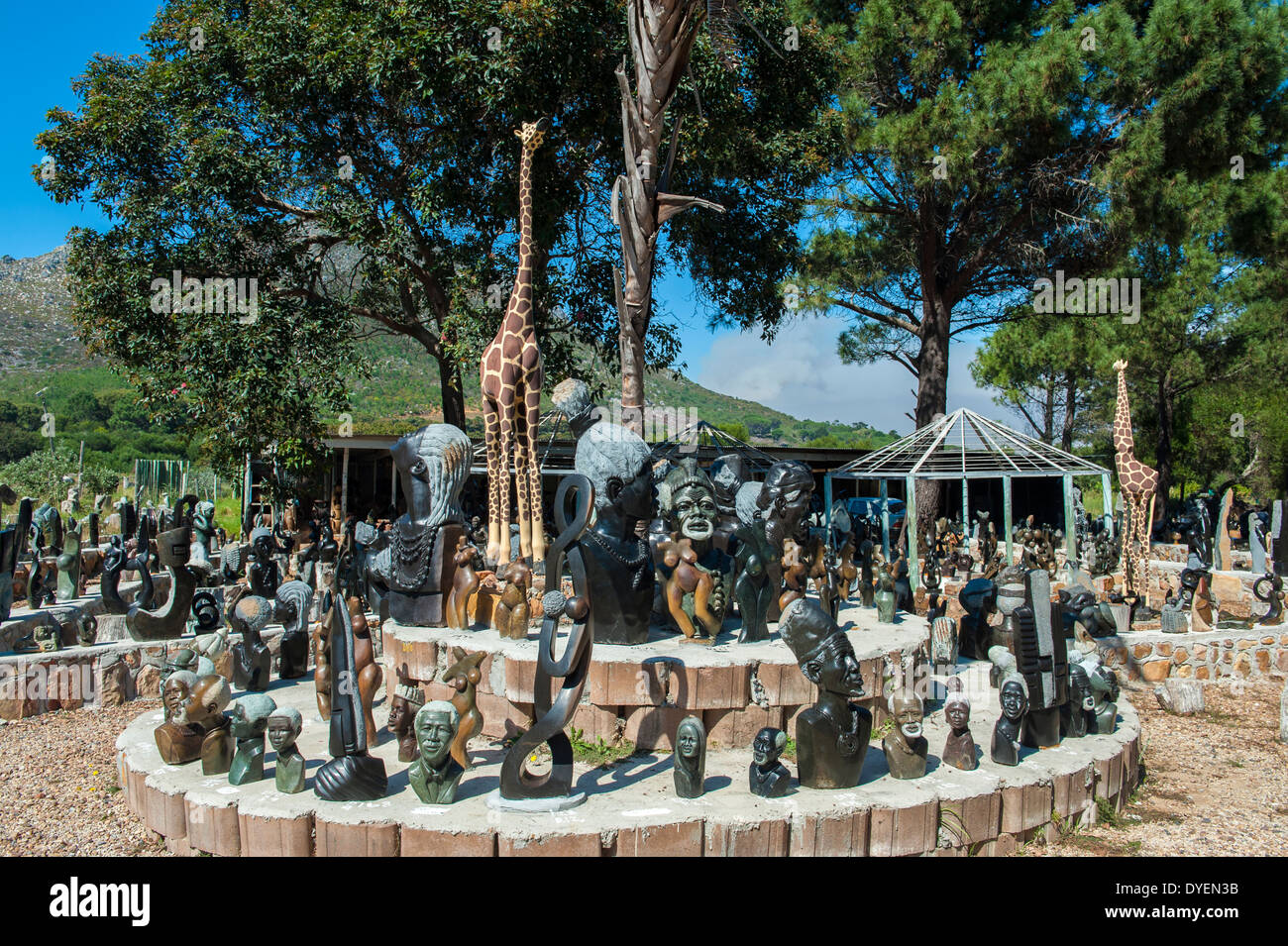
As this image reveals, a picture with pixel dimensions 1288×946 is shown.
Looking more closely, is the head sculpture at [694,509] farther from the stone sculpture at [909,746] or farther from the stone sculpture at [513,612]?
the stone sculpture at [909,746]

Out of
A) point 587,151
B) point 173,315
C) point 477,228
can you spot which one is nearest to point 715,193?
point 587,151

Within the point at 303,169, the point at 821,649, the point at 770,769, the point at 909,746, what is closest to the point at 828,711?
the point at 821,649

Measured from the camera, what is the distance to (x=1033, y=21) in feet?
54.6

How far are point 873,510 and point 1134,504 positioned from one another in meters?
6.57

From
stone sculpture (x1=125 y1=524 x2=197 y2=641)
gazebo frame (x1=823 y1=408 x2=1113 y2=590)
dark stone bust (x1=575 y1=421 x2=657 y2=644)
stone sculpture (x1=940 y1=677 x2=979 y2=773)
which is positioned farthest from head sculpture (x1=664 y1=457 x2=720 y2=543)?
gazebo frame (x1=823 y1=408 x2=1113 y2=590)

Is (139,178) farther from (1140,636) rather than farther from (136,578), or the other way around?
(1140,636)

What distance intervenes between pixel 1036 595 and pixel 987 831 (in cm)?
175

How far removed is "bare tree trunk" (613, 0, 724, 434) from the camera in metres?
9.95

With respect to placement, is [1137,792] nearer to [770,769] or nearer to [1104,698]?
[1104,698]

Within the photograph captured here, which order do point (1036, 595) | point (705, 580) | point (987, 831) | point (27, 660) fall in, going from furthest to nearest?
point (27, 660) < point (705, 580) < point (1036, 595) < point (987, 831)

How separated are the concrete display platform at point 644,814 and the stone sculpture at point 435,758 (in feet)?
0.23

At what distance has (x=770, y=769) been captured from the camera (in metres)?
4.71

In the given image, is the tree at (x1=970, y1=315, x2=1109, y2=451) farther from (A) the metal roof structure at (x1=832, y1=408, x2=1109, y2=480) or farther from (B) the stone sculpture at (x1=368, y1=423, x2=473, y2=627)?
(B) the stone sculpture at (x1=368, y1=423, x2=473, y2=627)

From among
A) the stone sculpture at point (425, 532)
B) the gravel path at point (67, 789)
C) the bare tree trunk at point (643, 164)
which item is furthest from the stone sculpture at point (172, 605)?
the bare tree trunk at point (643, 164)
